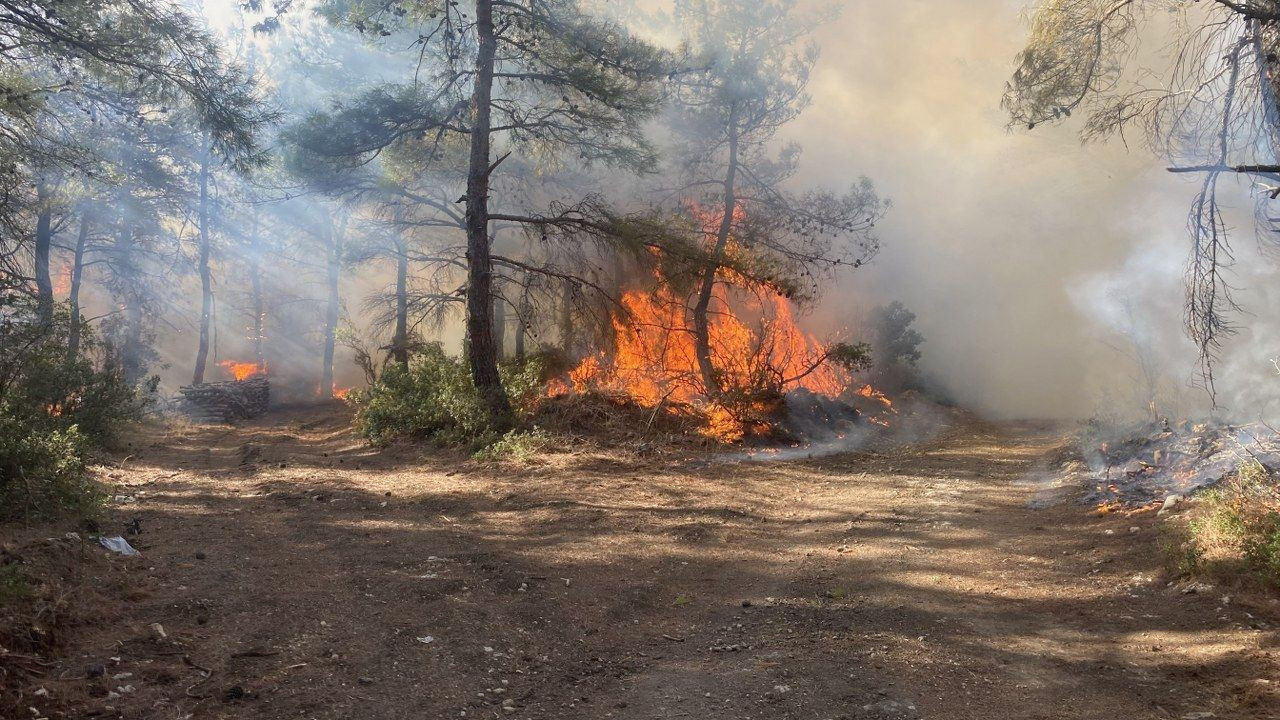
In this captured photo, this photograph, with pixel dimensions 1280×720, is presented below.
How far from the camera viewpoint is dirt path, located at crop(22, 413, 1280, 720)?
3.83 meters

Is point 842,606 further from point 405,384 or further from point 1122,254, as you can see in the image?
point 1122,254

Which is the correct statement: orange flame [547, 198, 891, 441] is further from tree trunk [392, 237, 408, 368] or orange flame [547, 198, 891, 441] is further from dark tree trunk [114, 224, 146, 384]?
dark tree trunk [114, 224, 146, 384]

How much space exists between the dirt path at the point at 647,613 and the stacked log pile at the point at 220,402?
39.8ft

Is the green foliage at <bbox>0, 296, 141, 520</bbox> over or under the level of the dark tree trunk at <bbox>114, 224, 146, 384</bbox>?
under

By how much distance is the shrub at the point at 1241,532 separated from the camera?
17.1ft

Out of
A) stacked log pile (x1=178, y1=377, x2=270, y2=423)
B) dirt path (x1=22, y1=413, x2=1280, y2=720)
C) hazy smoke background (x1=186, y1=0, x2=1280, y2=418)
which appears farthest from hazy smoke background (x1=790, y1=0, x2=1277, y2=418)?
stacked log pile (x1=178, y1=377, x2=270, y2=423)

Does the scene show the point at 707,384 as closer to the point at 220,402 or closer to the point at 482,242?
the point at 482,242

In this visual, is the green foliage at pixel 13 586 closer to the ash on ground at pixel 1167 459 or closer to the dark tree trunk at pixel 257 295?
the ash on ground at pixel 1167 459

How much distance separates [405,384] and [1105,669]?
1337 cm

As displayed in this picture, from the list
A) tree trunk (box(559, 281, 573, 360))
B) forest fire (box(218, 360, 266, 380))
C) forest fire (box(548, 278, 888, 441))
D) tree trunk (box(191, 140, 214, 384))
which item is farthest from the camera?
forest fire (box(218, 360, 266, 380))

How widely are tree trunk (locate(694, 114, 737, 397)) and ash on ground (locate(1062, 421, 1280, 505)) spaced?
5.99 meters

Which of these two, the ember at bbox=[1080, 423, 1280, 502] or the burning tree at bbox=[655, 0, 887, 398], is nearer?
the ember at bbox=[1080, 423, 1280, 502]

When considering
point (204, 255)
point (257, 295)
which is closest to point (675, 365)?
point (204, 255)

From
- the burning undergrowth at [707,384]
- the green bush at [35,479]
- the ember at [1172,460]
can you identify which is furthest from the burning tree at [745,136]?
the green bush at [35,479]
